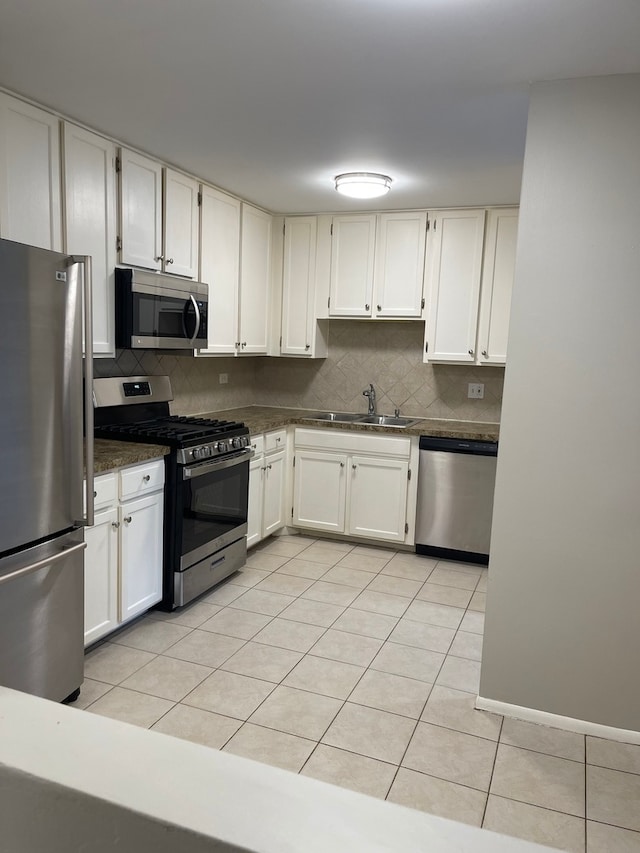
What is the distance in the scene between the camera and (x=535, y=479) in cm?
239

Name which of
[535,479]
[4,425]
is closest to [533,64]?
[535,479]

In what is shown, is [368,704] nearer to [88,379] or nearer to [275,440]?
[88,379]

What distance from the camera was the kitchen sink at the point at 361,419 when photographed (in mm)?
4660

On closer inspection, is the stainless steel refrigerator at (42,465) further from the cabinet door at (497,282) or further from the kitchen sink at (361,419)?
the cabinet door at (497,282)

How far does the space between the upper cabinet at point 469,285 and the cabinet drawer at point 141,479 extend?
2.13 meters

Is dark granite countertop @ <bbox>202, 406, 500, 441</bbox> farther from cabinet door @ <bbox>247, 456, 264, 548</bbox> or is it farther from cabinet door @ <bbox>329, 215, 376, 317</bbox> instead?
cabinet door @ <bbox>329, 215, 376, 317</bbox>

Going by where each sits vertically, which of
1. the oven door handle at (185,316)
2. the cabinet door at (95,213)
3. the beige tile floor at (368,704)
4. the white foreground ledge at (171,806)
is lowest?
the beige tile floor at (368,704)

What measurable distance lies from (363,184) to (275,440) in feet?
5.68

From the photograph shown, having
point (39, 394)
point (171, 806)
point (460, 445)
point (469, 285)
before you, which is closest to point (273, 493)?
point (460, 445)

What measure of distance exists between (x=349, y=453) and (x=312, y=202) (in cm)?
172

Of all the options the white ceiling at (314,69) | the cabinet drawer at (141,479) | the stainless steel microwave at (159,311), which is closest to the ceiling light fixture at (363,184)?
the white ceiling at (314,69)

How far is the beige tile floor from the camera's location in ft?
6.70

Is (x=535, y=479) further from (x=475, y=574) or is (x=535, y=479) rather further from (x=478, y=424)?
(x=478, y=424)

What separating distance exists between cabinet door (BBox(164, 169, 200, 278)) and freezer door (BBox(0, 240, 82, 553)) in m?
1.39
